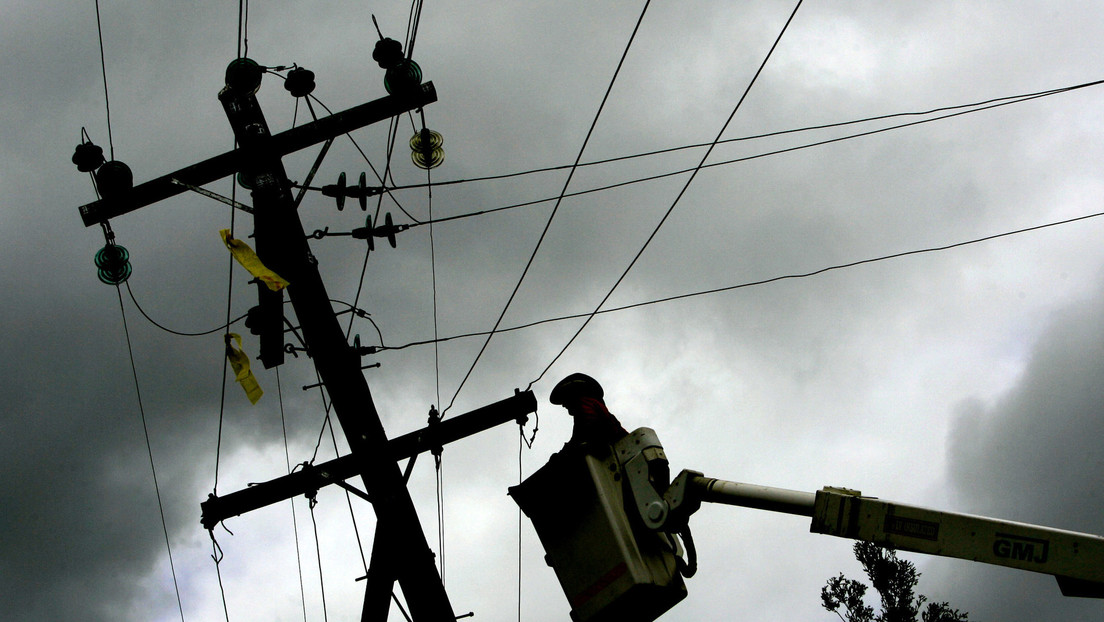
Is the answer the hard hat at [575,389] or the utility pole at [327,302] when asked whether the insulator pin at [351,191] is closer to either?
the utility pole at [327,302]

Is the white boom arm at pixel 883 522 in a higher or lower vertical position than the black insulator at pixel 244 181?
lower

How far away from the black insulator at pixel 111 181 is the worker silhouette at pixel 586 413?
4.21m

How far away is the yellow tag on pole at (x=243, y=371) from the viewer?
20.5ft

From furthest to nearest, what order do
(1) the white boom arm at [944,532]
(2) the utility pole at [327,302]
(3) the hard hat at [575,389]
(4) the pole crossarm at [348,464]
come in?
1. (4) the pole crossarm at [348,464]
2. (2) the utility pole at [327,302]
3. (3) the hard hat at [575,389]
4. (1) the white boom arm at [944,532]

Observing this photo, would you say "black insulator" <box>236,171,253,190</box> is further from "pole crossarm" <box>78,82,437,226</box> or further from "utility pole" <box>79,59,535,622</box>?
"pole crossarm" <box>78,82,437,226</box>

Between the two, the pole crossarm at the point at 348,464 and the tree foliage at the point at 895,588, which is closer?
the pole crossarm at the point at 348,464

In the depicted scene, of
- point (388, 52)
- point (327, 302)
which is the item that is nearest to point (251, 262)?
point (327, 302)

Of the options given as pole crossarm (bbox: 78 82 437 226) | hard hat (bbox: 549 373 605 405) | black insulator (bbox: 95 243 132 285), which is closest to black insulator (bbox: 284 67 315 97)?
pole crossarm (bbox: 78 82 437 226)

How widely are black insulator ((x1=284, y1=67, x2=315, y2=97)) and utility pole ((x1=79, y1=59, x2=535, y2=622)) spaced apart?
33 cm

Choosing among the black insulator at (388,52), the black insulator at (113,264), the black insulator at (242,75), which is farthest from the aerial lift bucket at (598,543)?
the black insulator at (113,264)

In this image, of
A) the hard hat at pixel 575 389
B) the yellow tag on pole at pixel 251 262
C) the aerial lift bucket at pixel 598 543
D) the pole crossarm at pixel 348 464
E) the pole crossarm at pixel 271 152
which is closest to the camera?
the aerial lift bucket at pixel 598 543

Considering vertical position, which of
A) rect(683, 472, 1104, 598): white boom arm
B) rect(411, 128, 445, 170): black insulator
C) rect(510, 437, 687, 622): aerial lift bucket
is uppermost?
rect(411, 128, 445, 170): black insulator

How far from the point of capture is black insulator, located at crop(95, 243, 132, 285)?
7.12 meters

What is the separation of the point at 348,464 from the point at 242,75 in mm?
3414
